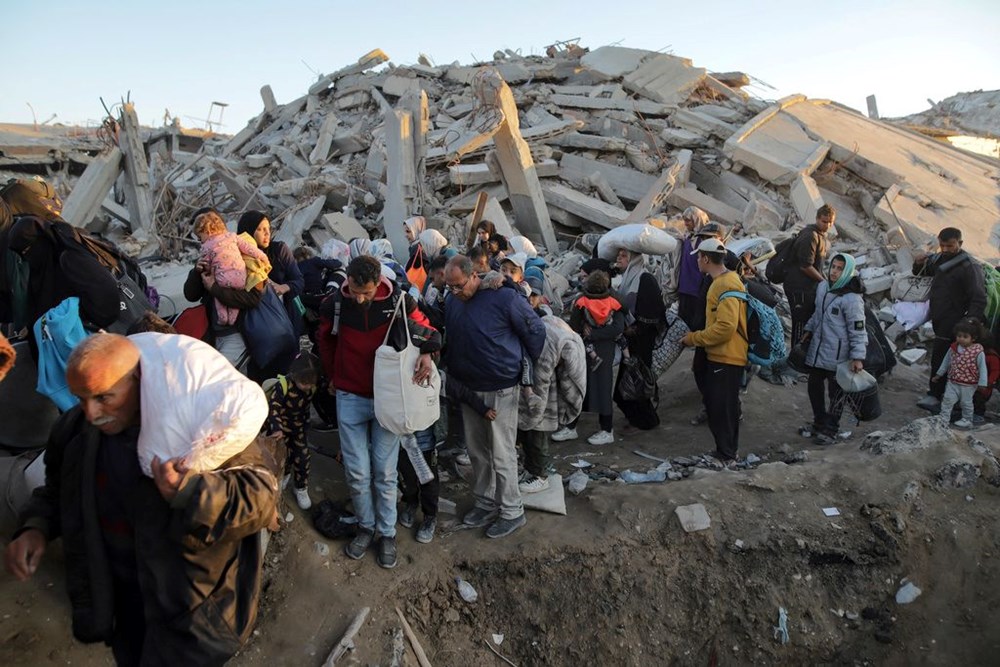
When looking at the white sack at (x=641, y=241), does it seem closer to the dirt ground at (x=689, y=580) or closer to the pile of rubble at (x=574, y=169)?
the pile of rubble at (x=574, y=169)

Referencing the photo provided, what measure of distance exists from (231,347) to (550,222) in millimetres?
6924

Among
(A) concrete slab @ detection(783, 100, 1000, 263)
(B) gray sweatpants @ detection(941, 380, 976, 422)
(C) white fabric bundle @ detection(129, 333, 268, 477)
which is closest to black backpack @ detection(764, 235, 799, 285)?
(B) gray sweatpants @ detection(941, 380, 976, 422)

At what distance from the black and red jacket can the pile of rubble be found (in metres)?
4.30

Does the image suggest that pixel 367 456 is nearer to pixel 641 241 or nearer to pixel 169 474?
pixel 169 474

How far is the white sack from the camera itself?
5949 millimetres

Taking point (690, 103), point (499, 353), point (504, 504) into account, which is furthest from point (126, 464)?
point (690, 103)

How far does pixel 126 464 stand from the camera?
204cm

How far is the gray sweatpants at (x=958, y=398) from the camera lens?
582 cm

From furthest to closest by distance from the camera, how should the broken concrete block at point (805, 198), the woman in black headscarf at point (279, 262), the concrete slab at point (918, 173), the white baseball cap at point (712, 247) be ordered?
1. the concrete slab at point (918, 173)
2. the broken concrete block at point (805, 198)
3. the white baseball cap at point (712, 247)
4. the woman in black headscarf at point (279, 262)

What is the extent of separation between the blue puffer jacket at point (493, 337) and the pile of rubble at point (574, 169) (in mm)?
4021

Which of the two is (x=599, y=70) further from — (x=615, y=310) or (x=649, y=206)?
(x=615, y=310)

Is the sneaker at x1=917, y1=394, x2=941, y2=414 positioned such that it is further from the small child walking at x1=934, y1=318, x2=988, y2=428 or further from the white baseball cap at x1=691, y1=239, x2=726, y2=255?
the white baseball cap at x1=691, y1=239, x2=726, y2=255

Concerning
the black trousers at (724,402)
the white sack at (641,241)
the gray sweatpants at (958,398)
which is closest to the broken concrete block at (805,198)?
the gray sweatpants at (958,398)

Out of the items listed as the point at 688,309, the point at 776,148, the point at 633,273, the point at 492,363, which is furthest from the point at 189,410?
the point at 776,148
